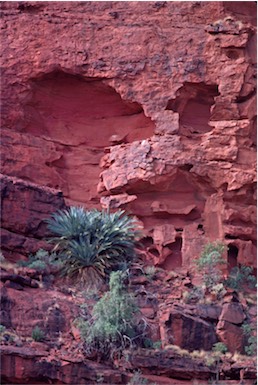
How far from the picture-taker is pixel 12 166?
71.5 ft

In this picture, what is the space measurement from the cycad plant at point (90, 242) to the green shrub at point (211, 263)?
149 cm

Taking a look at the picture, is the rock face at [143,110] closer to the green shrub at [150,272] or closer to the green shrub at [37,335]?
the green shrub at [150,272]

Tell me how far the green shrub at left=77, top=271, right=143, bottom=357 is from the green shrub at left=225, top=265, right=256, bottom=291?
3685 mm

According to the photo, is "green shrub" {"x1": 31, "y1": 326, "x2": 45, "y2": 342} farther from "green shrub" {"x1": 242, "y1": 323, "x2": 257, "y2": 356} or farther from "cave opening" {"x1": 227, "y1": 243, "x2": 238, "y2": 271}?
"cave opening" {"x1": 227, "y1": 243, "x2": 238, "y2": 271}

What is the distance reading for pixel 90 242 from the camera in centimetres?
1881

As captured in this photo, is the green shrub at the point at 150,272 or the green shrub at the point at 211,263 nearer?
the green shrub at the point at 150,272

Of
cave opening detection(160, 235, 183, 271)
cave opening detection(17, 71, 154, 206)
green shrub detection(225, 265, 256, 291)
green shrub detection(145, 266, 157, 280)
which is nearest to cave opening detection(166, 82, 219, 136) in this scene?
cave opening detection(17, 71, 154, 206)

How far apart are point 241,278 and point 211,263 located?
111 centimetres

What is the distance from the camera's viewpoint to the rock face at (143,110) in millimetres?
21438

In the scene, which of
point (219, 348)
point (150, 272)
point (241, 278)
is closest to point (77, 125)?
point (150, 272)

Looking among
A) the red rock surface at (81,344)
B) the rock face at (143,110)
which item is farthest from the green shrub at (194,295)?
the rock face at (143,110)

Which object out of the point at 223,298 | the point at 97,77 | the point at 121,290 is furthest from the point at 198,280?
the point at 97,77

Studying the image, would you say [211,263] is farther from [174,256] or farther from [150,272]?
[174,256]

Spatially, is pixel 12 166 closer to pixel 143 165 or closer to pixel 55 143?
pixel 55 143
